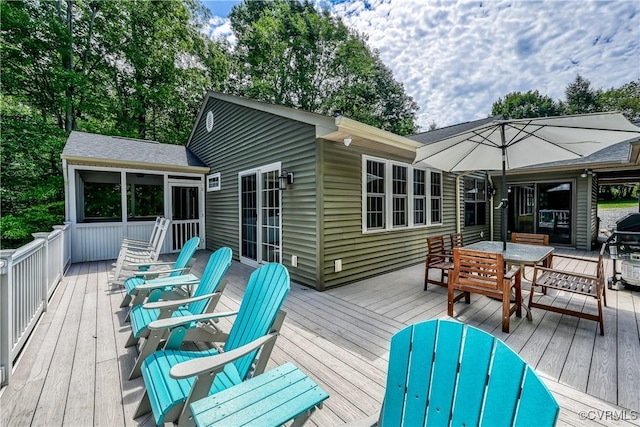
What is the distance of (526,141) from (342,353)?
3.87m

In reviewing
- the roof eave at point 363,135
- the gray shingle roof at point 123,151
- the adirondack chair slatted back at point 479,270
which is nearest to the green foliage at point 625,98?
the roof eave at point 363,135

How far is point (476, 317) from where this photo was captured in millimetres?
3201

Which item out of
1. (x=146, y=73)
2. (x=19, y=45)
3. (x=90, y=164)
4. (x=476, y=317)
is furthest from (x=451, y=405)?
(x=146, y=73)

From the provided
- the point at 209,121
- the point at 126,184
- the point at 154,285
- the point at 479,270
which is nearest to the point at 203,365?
the point at 154,285

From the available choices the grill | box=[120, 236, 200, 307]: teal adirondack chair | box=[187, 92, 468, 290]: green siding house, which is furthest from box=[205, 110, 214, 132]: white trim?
the grill

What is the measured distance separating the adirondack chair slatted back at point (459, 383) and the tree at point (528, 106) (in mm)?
27002

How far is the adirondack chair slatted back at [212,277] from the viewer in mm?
2439

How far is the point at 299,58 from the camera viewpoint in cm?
1534

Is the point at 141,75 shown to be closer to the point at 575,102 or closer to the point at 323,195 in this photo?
the point at 323,195

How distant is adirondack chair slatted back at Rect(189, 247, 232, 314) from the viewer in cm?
244

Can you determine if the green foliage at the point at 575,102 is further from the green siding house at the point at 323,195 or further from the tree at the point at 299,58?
the green siding house at the point at 323,195

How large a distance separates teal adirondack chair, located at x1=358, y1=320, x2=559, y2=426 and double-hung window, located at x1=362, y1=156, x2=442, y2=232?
3.81 m

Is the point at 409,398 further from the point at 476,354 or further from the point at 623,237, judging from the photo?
the point at 623,237

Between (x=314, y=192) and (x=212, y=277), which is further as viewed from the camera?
(x=314, y=192)
